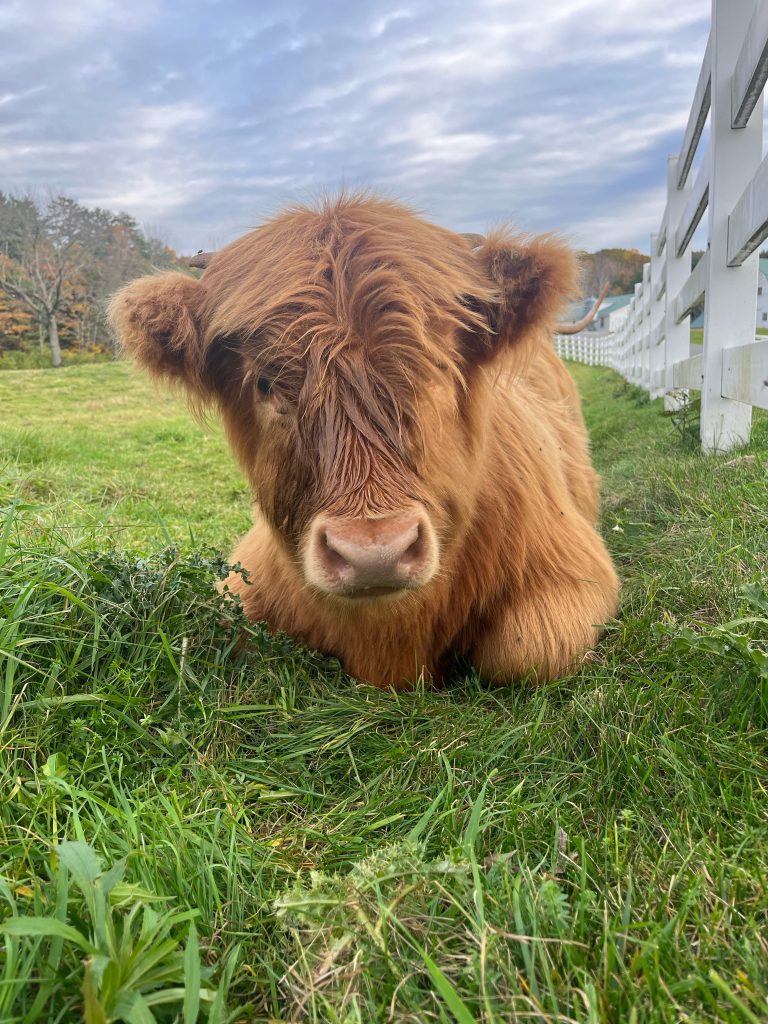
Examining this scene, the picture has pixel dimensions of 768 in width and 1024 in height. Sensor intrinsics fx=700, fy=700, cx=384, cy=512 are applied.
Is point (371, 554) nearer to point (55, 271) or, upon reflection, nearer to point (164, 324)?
point (164, 324)

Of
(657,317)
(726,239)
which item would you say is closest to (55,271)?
(657,317)

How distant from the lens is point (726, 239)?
431 cm

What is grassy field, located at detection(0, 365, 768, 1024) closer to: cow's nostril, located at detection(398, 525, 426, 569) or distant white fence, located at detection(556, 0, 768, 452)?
cow's nostril, located at detection(398, 525, 426, 569)

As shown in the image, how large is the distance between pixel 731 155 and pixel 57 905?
4971 millimetres

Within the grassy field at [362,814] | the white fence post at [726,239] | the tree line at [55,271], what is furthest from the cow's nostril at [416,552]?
the tree line at [55,271]

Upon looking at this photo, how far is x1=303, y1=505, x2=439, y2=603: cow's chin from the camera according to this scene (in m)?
1.78

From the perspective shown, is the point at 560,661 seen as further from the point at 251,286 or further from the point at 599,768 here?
the point at 251,286

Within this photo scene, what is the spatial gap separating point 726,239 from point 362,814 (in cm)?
419

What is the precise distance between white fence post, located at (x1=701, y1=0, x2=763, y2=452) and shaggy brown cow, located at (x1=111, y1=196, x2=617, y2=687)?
2.30 meters

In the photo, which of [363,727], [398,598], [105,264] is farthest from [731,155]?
[105,264]

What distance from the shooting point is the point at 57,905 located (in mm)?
1099

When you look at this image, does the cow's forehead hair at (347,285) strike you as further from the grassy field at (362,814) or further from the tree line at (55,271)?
the tree line at (55,271)

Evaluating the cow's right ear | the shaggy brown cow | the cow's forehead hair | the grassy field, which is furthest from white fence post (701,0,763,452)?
the cow's right ear

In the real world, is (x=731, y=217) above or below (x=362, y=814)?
above
